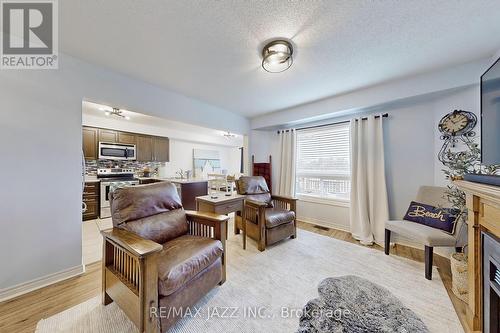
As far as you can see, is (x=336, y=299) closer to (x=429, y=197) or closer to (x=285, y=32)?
(x=429, y=197)

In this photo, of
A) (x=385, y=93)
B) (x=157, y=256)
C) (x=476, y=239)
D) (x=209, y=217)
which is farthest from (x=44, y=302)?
(x=385, y=93)

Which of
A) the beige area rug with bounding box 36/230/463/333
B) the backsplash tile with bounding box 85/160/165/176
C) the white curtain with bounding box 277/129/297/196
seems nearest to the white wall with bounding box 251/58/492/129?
the white curtain with bounding box 277/129/297/196

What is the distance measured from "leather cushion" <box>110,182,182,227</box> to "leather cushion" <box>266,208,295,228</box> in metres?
1.25

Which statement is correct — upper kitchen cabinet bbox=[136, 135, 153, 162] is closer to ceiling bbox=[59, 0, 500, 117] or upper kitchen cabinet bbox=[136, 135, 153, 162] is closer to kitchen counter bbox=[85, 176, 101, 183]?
kitchen counter bbox=[85, 176, 101, 183]

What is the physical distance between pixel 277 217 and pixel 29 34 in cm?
327

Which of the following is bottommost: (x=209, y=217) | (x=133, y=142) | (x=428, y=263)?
(x=428, y=263)

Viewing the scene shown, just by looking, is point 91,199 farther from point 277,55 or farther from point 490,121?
point 490,121

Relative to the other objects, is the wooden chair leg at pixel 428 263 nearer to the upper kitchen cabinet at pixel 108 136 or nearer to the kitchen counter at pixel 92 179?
the kitchen counter at pixel 92 179

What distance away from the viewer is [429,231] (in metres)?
2.02

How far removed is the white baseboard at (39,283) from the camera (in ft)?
5.40

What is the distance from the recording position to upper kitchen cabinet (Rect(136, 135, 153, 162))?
5060mm

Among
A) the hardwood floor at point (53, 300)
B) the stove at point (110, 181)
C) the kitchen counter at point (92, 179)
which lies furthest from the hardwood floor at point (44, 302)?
the kitchen counter at point (92, 179)

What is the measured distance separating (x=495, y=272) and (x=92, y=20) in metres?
3.34

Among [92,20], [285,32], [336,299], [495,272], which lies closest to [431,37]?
[285,32]
